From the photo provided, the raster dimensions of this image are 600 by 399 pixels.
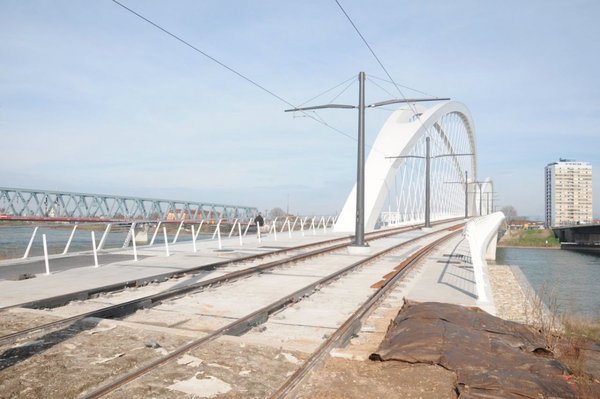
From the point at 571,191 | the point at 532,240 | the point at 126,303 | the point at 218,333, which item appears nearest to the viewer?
the point at 218,333

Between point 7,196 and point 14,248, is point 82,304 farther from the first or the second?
point 7,196

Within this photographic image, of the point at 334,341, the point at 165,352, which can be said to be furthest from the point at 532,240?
the point at 165,352

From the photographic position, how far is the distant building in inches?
6677

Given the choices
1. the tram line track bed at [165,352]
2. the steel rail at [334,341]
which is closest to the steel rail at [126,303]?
the tram line track bed at [165,352]

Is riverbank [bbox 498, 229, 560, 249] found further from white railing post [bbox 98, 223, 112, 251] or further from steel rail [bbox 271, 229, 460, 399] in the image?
steel rail [bbox 271, 229, 460, 399]

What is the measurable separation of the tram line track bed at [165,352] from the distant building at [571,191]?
7205 inches

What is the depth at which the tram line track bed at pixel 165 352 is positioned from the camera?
4359 mm

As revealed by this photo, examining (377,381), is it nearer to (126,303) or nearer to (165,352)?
(165,352)

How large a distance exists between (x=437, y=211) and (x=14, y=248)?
64.9 meters

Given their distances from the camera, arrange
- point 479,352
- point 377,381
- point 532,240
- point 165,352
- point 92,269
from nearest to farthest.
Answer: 1. point 377,381
2. point 479,352
3. point 165,352
4. point 92,269
5. point 532,240

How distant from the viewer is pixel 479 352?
508cm

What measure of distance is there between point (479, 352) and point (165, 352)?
3.33 meters

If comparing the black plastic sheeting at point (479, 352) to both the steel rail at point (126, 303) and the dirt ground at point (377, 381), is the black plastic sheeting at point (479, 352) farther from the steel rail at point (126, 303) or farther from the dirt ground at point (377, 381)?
the steel rail at point (126, 303)

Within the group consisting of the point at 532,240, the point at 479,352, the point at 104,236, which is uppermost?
the point at 104,236
